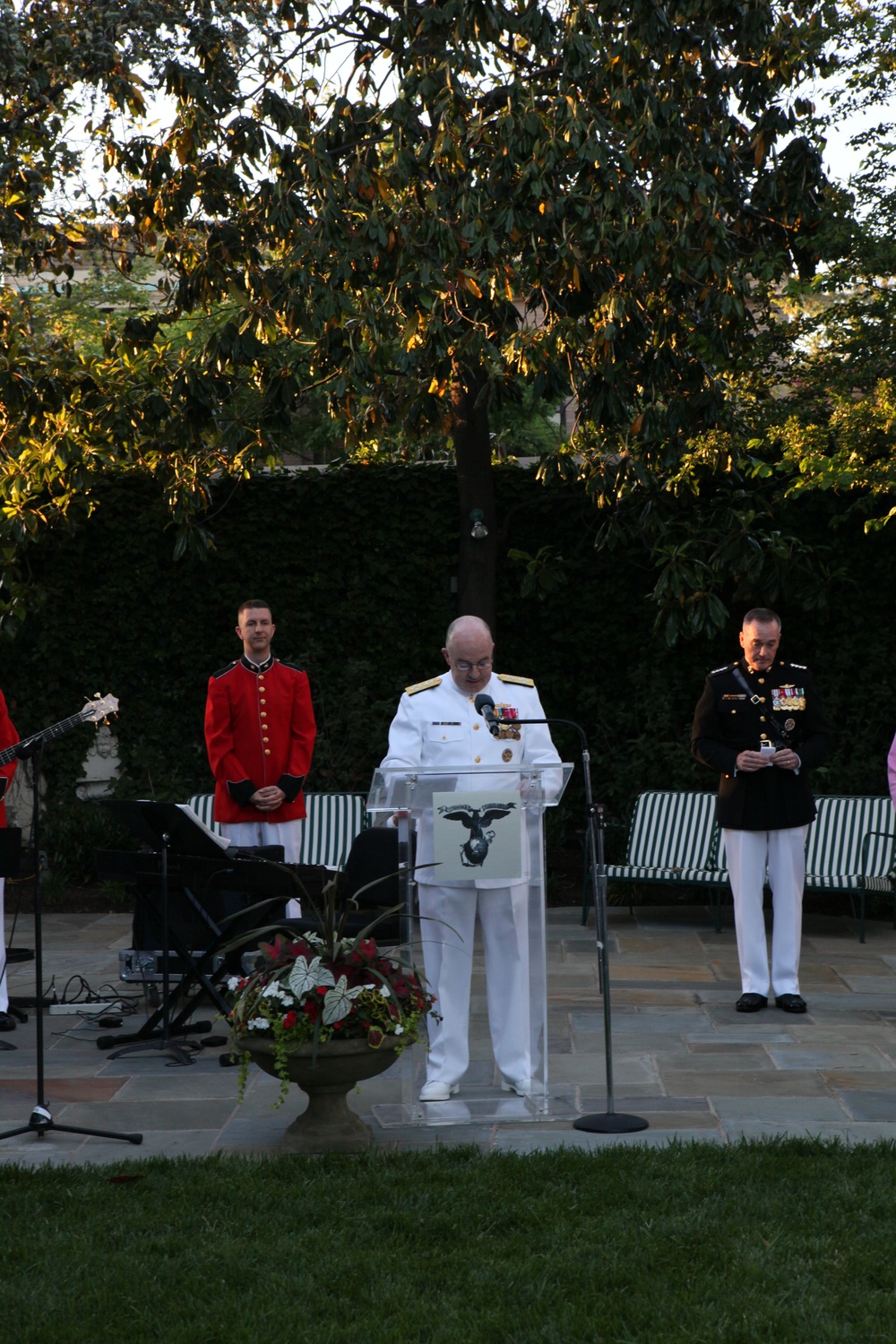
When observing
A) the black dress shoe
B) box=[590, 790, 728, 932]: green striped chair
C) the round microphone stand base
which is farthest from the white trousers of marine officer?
box=[590, 790, 728, 932]: green striped chair

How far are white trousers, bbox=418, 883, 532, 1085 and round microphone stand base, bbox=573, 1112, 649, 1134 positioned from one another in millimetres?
338

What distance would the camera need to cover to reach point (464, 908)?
605 cm

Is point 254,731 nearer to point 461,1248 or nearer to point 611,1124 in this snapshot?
point 611,1124

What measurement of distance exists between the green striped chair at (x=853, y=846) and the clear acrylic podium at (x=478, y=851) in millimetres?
4619

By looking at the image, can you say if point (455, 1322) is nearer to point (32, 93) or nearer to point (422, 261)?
point (422, 261)

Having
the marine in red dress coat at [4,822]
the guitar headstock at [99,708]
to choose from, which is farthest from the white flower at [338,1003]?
the marine in red dress coat at [4,822]

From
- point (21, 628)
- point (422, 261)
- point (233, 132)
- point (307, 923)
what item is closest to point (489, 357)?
point (422, 261)

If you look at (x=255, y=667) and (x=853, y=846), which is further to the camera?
(x=853, y=846)

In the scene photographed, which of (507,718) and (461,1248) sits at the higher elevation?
(507,718)

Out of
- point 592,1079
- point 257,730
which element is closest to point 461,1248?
point 592,1079

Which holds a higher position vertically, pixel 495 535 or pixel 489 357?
pixel 489 357

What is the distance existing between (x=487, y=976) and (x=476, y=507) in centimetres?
663

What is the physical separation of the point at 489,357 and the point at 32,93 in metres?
3.71

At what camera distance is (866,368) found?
9578 mm
